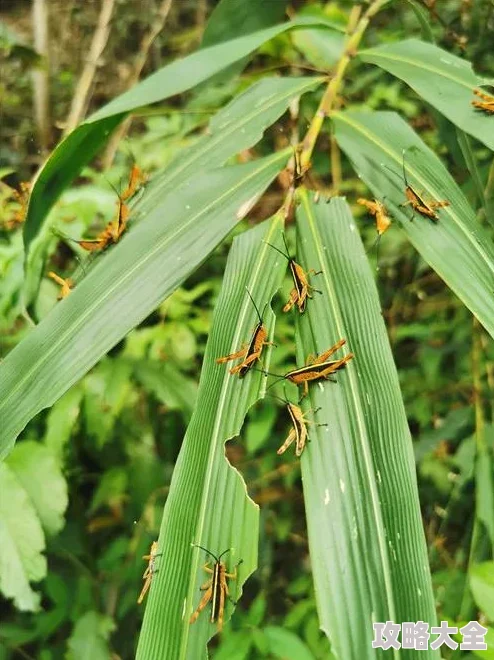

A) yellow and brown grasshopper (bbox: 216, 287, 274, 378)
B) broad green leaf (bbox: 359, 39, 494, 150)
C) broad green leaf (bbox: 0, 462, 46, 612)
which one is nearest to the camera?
yellow and brown grasshopper (bbox: 216, 287, 274, 378)

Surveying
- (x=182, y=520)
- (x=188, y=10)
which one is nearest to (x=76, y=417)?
(x=182, y=520)

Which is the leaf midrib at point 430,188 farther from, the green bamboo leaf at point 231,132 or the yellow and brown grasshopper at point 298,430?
the yellow and brown grasshopper at point 298,430

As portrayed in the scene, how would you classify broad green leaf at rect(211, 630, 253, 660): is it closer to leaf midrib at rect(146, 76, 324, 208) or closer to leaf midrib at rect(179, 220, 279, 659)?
leaf midrib at rect(179, 220, 279, 659)

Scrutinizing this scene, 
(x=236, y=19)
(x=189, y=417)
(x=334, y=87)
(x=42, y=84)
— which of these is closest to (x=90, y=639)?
(x=189, y=417)

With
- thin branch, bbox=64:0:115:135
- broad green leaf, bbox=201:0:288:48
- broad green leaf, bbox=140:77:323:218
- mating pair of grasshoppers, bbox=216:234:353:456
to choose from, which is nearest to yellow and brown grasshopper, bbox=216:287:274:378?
mating pair of grasshoppers, bbox=216:234:353:456

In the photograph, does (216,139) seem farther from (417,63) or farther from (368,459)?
(368,459)

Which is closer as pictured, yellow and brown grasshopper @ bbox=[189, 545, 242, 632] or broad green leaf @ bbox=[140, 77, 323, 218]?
yellow and brown grasshopper @ bbox=[189, 545, 242, 632]
